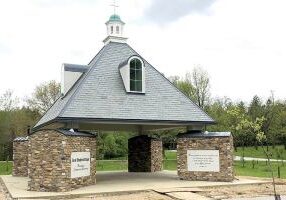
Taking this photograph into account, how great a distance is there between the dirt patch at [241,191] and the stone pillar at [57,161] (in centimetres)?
454

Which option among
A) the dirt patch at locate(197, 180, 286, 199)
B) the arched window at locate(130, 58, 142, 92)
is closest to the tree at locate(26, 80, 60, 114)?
the arched window at locate(130, 58, 142, 92)

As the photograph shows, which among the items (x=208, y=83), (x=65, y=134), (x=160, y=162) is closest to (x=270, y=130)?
(x=208, y=83)

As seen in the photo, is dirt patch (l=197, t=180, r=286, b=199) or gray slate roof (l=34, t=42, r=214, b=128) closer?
dirt patch (l=197, t=180, r=286, b=199)

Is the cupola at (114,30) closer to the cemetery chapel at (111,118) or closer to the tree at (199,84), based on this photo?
the cemetery chapel at (111,118)

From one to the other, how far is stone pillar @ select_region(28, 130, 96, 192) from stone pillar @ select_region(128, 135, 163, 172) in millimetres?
8694

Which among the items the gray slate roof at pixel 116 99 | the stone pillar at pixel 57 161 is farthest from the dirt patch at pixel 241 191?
the stone pillar at pixel 57 161

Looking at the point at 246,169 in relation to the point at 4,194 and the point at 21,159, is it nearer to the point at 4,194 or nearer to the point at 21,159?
the point at 21,159

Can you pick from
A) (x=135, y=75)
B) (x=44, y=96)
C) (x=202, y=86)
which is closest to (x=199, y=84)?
(x=202, y=86)

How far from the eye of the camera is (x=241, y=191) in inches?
628

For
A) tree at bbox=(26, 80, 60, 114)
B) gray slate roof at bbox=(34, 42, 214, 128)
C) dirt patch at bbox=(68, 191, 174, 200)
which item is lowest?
dirt patch at bbox=(68, 191, 174, 200)

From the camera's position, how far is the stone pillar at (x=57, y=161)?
15.6m

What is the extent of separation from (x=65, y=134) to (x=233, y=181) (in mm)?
7322

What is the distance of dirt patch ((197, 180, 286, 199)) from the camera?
1491 centimetres

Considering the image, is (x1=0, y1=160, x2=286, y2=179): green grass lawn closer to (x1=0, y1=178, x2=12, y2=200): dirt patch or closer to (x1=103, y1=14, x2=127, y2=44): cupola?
(x1=103, y1=14, x2=127, y2=44): cupola
